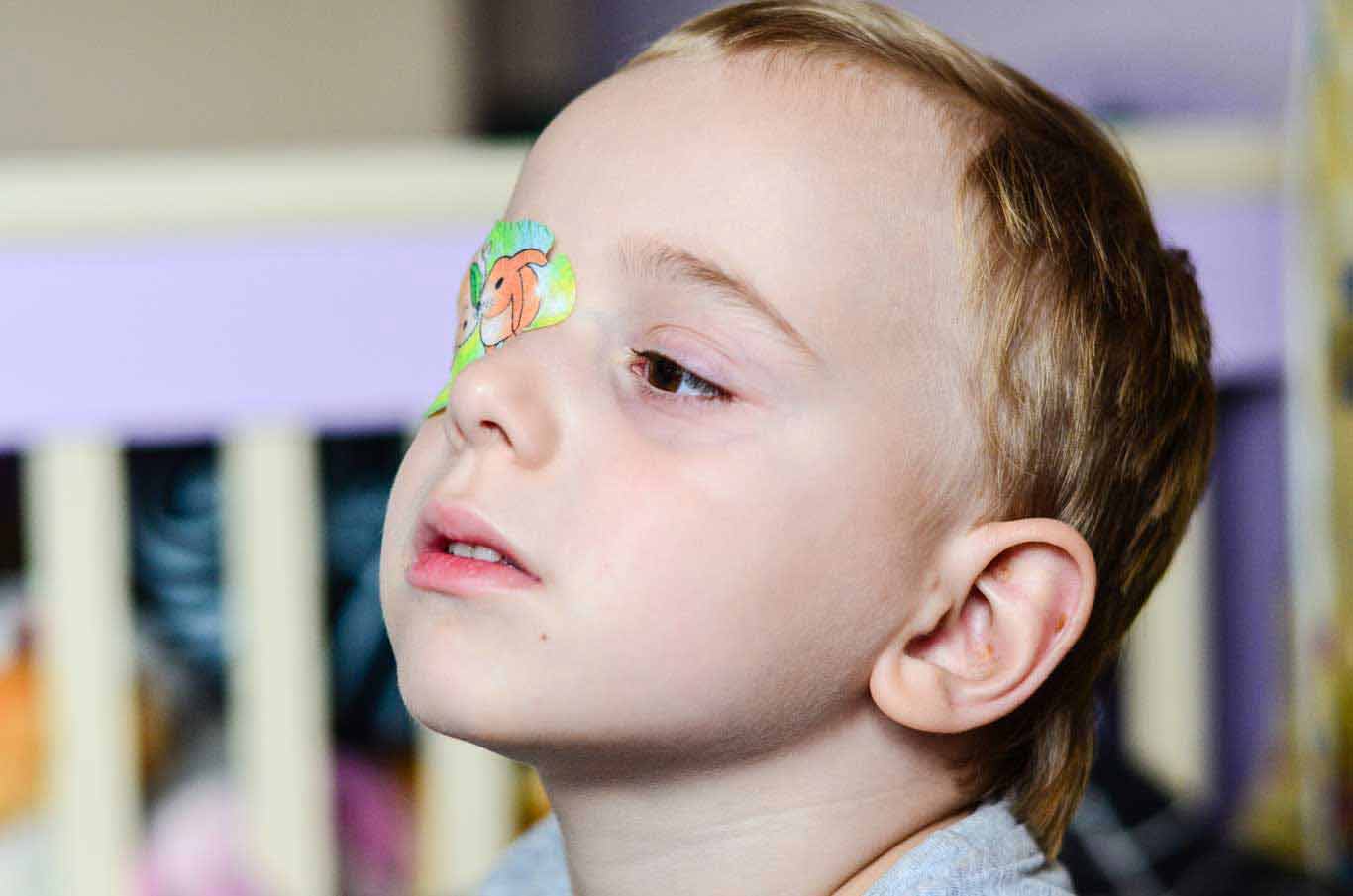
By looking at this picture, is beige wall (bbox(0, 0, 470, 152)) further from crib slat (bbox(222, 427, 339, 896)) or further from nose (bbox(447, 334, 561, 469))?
nose (bbox(447, 334, 561, 469))

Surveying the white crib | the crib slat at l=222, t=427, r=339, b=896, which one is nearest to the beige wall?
the white crib

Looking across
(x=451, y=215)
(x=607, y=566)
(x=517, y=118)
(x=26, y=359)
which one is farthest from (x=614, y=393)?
(x=517, y=118)

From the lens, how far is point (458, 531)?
611 mm

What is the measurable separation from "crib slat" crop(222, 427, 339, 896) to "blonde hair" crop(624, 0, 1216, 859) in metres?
0.60

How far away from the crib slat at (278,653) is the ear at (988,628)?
66 cm

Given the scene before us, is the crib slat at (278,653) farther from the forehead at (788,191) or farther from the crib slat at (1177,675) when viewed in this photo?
the crib slat at (1177,675)

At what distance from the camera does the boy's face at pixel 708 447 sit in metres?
0.60

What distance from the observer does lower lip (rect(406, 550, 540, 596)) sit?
1.98ft

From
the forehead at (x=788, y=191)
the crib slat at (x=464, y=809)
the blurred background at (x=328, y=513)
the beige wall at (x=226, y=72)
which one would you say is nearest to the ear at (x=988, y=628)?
the forehead at (x=788, y=191)

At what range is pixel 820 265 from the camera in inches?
24.8

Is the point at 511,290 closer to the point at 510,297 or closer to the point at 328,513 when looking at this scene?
the point at 510,297

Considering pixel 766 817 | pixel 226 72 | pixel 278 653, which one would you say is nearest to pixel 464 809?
pixel 278 653

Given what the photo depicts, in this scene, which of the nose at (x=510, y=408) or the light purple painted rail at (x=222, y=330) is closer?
the nose at (x=510, y=408)

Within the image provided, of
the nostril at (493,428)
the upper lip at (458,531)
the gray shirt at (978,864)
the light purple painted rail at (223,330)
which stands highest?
the nostril at (493,428)
